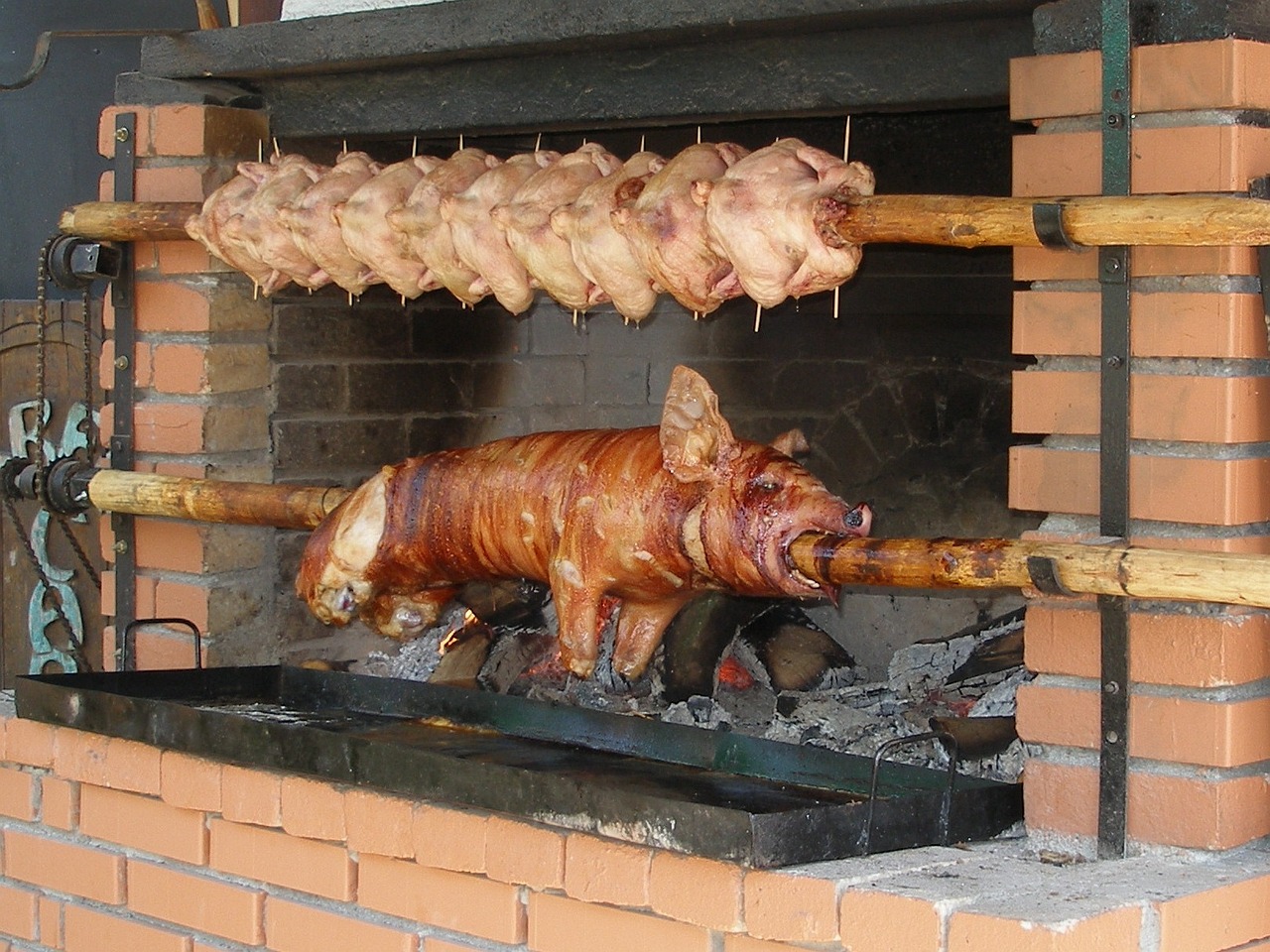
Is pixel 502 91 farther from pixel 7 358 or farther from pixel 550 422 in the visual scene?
pixel 7 358

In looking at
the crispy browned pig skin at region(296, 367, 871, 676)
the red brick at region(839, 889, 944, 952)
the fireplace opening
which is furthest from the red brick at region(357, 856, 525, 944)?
the fireplace opening

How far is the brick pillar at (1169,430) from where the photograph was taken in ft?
7.99

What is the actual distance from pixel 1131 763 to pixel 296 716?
164 cm

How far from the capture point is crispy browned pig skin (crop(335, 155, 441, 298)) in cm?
330

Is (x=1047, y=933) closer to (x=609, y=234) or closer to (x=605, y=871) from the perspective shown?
(x=605, y=871)

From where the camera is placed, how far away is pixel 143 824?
3447mm

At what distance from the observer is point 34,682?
3408 mm

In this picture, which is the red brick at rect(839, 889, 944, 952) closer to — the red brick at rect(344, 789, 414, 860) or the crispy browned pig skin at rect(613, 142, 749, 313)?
the red brick at rect(344, 789, 414, 860)

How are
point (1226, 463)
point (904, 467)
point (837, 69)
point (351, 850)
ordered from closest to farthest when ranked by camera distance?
point (1226, 463) → point (837, 69) → point (351, 850) → point (904, 467)

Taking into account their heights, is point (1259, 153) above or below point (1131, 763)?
above

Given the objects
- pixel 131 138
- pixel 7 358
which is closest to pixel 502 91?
pixel 131 138

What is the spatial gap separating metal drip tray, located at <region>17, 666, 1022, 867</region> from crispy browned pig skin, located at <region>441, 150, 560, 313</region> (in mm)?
763

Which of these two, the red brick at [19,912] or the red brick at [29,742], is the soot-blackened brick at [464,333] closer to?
the red brick at [29,742]

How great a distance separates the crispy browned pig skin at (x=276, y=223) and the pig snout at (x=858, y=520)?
126cm
